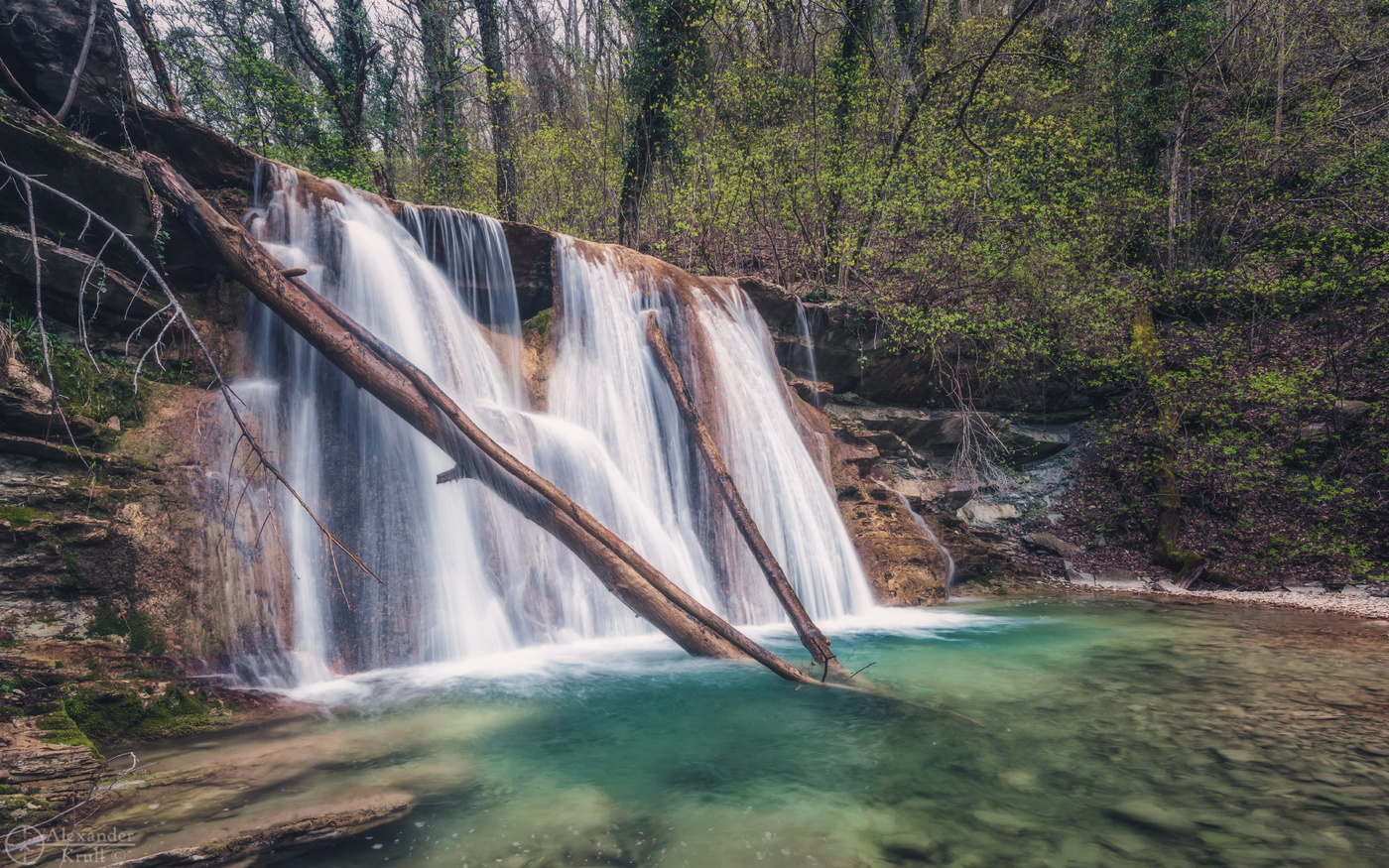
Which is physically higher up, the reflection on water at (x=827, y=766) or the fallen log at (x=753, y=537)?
the fallen log at (x=753, y=537)

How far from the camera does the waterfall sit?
17.6 ft

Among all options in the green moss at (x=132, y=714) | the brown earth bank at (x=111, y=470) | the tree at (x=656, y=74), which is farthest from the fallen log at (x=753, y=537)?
the tree at (x=656, y=74)

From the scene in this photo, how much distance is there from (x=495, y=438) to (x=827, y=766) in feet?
14.7

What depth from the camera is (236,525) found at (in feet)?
16.1

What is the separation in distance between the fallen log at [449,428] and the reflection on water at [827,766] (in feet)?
2.23

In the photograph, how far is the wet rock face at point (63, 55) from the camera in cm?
544

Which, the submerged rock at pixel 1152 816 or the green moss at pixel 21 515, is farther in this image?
the green moss at pixel 21 515

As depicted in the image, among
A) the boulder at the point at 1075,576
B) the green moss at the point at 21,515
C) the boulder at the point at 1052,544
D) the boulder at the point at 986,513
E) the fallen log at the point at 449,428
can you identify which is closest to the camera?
the green moss at the point at 21,515

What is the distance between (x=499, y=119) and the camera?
1562cm

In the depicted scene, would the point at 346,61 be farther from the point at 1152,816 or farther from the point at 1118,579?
the point at 1118,579

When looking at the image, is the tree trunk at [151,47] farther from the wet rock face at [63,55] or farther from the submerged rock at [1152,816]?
the submerged rock at [1152,816]

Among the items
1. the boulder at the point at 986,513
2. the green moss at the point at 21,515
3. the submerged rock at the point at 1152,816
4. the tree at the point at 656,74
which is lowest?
the submerged rock at the point at 1152,816

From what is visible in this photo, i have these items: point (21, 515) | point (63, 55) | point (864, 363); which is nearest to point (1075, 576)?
point (864, 363)

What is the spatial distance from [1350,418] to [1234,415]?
1.57 m
